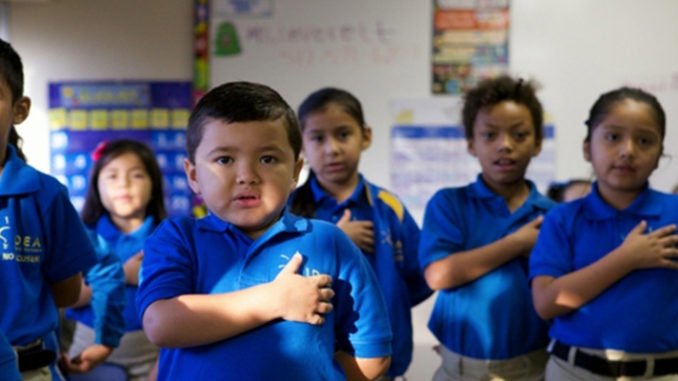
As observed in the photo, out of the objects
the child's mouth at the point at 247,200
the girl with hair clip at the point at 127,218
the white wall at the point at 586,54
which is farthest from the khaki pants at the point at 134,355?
the white wall at the point at 586,54

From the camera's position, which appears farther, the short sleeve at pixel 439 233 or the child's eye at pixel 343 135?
the child's eye at pixel 343 135

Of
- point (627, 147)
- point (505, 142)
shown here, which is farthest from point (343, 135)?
point (627, 147)

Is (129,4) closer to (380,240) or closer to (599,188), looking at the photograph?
(380,240)

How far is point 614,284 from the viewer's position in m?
1.84

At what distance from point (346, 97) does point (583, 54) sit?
2.40m

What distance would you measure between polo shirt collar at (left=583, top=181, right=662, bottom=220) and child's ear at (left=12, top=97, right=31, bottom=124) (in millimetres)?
1467

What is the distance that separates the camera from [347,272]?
4.12 feet

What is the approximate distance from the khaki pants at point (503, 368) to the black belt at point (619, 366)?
0.27 m

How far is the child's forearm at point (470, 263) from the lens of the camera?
209 centimetres

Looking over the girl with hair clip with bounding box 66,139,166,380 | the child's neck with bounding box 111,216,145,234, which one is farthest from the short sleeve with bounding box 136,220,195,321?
the child's neck with bounding box 111,216,145,234

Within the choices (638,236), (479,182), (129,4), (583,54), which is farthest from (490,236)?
(129,4)

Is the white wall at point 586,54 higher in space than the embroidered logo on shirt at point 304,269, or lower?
higher

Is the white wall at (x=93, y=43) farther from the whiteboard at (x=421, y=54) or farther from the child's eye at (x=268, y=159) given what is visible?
the child's eye at (x=268, y=159)

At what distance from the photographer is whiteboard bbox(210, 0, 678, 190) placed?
13.9 feet
